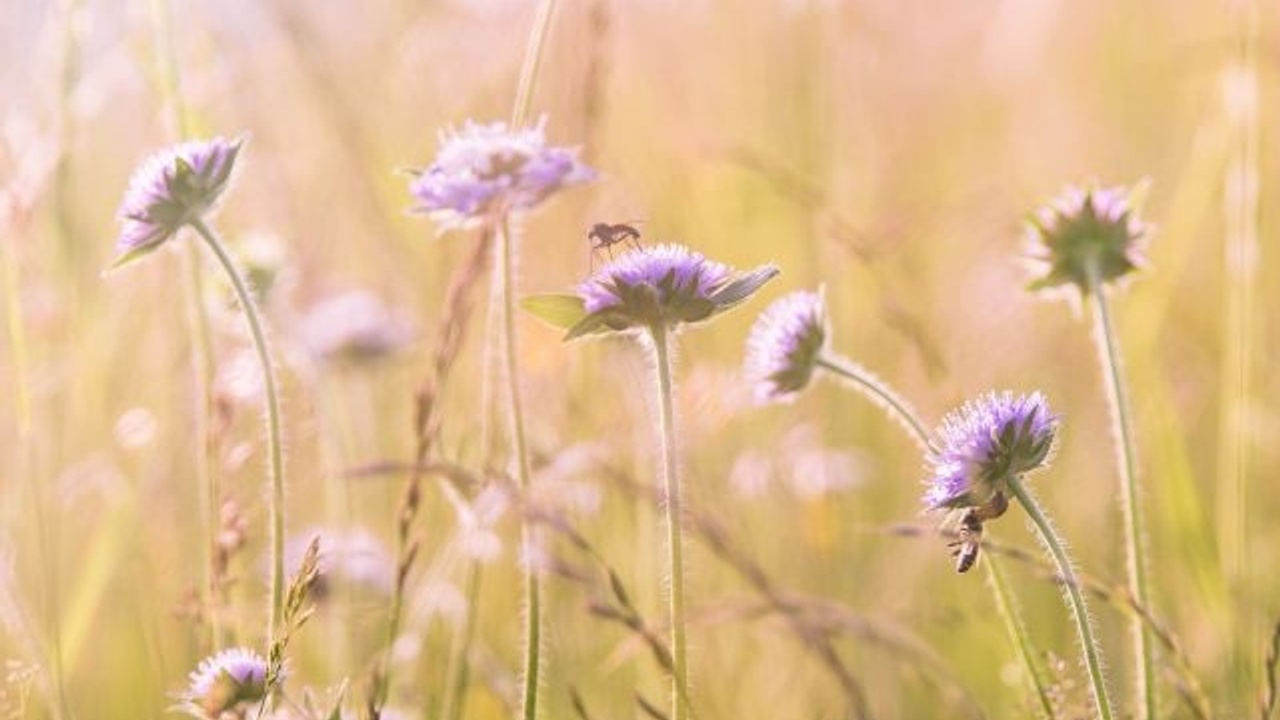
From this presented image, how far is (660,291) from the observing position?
141 centimetres

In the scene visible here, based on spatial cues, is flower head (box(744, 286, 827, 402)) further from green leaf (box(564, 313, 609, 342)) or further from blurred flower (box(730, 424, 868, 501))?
blurred flower (box(730, 424, 868, 501))

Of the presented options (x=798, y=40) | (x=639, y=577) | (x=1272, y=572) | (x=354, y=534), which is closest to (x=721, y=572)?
(x=639, y=577)

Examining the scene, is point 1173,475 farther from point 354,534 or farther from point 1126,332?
point 354,534

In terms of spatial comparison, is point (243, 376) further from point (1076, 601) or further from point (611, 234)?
point (1076, 601)

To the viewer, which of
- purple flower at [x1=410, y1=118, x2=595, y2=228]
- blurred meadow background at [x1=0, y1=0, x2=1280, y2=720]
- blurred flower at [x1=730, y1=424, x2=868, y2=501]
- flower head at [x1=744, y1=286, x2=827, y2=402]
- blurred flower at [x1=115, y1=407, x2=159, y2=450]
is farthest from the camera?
blurred flower at [x1=730, y1=424, x2=868, y2=501]

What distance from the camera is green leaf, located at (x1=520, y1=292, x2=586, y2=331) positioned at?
1465 millimetres

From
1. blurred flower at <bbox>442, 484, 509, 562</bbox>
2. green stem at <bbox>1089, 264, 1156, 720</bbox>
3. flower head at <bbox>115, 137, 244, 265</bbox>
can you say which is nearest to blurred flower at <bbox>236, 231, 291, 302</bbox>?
blurred flower at <bbox>442, 484, 509, 562</bbox>

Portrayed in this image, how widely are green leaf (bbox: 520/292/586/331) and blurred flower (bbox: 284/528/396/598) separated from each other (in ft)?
2.44

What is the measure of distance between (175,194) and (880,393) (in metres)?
0.59

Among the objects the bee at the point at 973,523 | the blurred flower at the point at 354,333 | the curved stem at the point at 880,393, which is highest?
the blurred flower at the point at 354,333

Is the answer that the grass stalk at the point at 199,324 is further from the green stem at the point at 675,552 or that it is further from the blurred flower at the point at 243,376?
the green stem at the point at 675,552

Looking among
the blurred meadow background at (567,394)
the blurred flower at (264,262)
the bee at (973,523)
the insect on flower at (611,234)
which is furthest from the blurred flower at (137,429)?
the bee at (973,523)

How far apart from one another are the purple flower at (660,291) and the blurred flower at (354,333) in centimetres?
141

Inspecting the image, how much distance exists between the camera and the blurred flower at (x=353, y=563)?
224 centimetres
